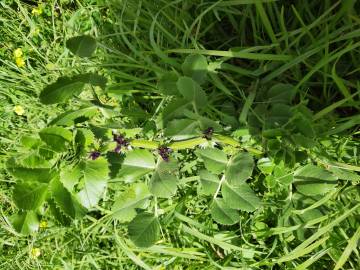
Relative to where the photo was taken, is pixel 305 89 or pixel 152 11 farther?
pixel 152 11

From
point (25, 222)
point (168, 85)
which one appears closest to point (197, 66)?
point (168, 85)

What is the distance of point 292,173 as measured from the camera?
4.09ft

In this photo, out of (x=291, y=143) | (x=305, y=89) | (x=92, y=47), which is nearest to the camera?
(x=92, y=47)

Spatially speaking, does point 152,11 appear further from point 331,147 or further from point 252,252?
point 252,252

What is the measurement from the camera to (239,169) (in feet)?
3.56

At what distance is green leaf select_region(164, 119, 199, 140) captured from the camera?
991 mm

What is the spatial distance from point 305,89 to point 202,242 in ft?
2.19

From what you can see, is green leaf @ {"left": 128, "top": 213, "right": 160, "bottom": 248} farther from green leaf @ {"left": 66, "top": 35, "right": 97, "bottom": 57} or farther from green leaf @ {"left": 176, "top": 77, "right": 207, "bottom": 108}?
green leaf @ {"left": 66, "top": 35, "right": 97, "bottom": 57}

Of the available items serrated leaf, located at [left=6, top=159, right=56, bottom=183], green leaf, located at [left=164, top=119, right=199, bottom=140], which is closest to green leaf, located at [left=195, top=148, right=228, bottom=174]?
green leaf, located at [left=164, top=119, right=199, bottom=140]

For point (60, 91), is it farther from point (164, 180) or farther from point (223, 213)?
point (223, 213)

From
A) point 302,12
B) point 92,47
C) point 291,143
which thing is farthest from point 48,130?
point 302,12

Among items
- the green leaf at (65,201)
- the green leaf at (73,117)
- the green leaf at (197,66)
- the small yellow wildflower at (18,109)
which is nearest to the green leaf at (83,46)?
the green leaf at (73,117)

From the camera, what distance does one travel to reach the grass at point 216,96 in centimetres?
129

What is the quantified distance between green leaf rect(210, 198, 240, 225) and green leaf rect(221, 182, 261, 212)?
29 millimetres
